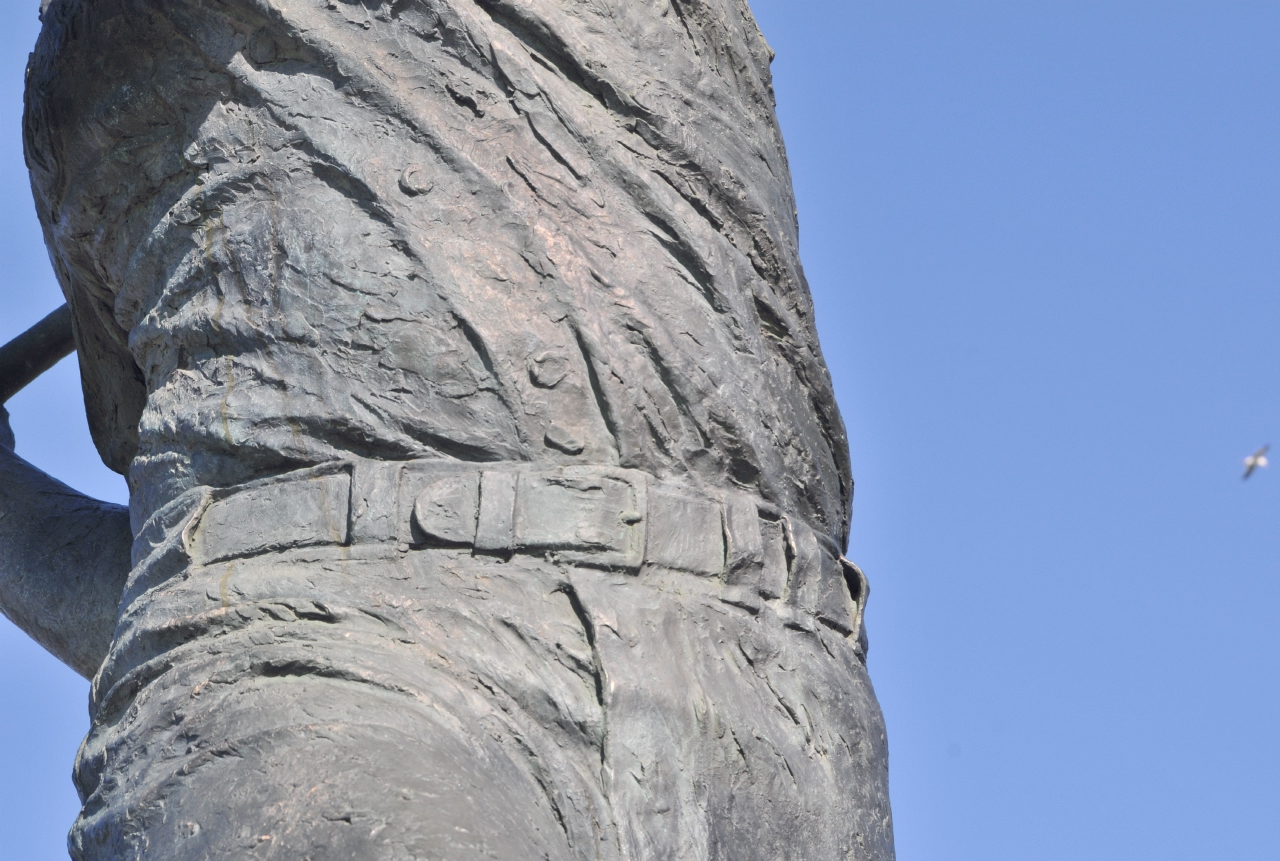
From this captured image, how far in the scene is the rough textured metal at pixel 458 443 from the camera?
282 centimetres

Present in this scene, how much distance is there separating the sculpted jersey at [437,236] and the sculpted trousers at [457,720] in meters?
0.26

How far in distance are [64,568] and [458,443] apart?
5.78ft

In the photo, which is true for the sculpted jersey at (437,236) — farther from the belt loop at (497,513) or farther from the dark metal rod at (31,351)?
the dark metal rod at (31,351)

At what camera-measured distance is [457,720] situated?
281 cm

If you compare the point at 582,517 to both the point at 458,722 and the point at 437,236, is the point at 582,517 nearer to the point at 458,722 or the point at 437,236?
the point at 458,722

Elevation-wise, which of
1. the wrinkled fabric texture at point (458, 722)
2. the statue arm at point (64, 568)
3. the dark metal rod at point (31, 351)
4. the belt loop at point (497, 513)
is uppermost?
the dark metal rod at point (31, 351)

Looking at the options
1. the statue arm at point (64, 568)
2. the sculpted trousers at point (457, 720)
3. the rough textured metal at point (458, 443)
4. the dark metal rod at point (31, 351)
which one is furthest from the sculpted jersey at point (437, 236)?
the dark metal rod at point (31, 351)

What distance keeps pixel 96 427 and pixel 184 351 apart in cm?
110

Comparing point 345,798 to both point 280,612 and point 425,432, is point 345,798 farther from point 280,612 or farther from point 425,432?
point 425,432

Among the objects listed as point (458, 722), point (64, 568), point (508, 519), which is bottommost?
point (458, 722)

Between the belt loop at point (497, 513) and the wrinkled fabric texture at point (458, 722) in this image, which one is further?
the belt loop at point (497, 513)

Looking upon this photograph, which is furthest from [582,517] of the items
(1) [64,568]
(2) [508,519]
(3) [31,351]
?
(3) [31,351]

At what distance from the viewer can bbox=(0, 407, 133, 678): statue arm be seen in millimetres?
4379

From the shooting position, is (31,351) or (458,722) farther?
(31,351)
